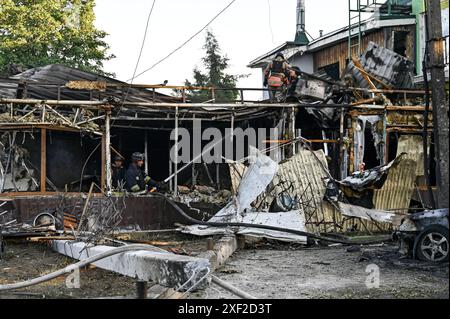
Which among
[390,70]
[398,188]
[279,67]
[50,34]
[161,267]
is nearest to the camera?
[161,267]

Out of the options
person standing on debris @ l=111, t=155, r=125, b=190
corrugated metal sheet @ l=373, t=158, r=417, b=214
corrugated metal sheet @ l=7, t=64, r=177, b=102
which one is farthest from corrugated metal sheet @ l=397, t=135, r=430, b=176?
person standing on debris @ l=111, t=155, r=125, b=190

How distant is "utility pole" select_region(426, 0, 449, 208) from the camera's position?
8.42 meters

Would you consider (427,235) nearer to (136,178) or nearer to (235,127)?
(136,178)

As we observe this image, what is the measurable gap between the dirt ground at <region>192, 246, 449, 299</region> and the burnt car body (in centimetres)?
21

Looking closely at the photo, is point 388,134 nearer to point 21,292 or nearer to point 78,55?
point 21,292

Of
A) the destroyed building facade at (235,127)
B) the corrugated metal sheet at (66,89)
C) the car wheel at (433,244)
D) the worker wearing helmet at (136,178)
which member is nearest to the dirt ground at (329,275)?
the car wheel at (433,244)

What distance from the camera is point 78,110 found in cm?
1425

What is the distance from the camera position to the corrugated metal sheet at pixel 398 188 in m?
13.9

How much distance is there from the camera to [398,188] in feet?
46.1

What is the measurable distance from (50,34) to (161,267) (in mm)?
21569

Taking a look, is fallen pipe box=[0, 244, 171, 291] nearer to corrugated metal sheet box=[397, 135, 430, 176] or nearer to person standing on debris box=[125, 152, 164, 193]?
person standing on debris box=[125, 152, 164, 193]

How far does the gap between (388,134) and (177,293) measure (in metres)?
10.9

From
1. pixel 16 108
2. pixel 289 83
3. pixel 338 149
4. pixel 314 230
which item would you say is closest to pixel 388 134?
pixel 338 149

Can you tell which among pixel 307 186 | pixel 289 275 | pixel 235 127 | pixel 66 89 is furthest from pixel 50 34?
pixel 289 275
